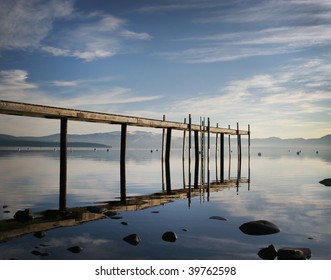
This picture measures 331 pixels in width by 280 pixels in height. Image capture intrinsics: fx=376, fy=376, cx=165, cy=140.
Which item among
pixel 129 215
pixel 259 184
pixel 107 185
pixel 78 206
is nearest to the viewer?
pixel 129 215

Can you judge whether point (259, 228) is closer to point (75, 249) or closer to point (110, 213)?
point (110, 213)

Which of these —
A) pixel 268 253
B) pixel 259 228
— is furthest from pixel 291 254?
pixel 259 228

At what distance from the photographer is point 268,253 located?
807 cm

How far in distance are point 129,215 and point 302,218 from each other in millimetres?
5614

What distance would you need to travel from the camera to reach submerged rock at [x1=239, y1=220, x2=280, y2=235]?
994cm

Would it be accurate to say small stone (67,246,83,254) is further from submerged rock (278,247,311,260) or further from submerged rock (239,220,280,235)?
submerged rock (239,220,280,235)

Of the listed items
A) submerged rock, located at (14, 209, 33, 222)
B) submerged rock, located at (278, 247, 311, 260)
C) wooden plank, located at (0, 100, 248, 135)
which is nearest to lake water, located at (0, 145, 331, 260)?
submerged rock, located at (14, 209, 33, 222)

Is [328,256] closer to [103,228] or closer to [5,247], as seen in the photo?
[103,228]

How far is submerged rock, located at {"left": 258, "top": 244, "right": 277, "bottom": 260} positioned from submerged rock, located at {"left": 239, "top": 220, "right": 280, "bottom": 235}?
172 centimetres

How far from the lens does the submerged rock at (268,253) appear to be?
7941 mm

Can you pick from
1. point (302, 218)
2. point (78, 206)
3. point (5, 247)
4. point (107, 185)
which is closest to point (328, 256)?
point (302, 218)

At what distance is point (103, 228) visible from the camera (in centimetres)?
1005

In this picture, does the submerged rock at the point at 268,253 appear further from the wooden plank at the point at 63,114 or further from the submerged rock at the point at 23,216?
the wooden plank at the point at 63,114
